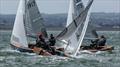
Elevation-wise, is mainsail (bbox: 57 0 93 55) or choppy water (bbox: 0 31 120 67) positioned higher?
mainsail (bbox: 57 0 93 55)

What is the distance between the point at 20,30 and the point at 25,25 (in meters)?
0.78

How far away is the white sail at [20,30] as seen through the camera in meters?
49.0

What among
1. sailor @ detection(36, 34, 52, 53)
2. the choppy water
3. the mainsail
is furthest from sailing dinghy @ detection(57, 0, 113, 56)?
sailor @ detection(36, 34, 52, 53)

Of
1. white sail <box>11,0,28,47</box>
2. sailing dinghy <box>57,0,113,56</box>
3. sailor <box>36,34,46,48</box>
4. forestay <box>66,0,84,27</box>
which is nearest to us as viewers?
sailing dinghy <box>57,0,113,56</box>

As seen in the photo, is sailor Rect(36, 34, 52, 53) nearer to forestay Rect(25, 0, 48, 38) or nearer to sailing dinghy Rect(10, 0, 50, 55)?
sailing dinghy Rect(10, 0, 50, 55)

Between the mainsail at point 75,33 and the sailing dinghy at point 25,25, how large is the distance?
548 cm

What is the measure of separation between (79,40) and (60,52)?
211cm

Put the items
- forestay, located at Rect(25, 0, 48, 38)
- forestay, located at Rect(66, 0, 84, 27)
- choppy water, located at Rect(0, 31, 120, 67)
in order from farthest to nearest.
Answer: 1. forestay, located at Rect(66, 0, 84, 27)
2. forestay, located at Rect(25, 0, 48, 38)
3. choppy water, located at Rect(0, 31, 120, 67)

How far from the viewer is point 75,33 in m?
43.5

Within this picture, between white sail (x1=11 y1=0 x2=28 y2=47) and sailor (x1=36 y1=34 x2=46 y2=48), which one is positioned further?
white sail (x1=11 y1=0 x2=28 y2=47)

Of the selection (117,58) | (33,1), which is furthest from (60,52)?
(33,1)

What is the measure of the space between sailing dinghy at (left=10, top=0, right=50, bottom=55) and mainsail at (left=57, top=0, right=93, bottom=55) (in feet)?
18.0

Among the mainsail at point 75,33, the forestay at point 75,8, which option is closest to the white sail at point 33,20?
the forestay at point 75,8

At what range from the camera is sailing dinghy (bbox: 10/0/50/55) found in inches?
1934
